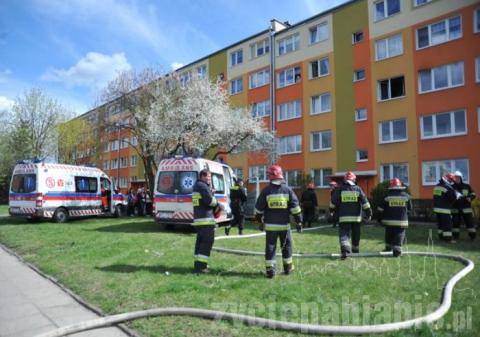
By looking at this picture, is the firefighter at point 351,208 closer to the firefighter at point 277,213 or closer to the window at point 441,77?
the firefighter at point 277,213

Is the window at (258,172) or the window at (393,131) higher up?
the window at (393,131)

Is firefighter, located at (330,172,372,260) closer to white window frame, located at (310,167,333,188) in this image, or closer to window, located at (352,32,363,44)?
white window frame, located at (310,167,333,188)

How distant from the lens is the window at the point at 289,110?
29.4m

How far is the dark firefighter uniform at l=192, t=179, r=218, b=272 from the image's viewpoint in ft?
24.3

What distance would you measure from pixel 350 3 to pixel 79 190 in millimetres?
20302

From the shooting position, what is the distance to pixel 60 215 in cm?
1845

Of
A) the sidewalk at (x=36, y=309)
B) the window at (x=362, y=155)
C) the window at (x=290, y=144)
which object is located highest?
the window at (x=290, y=144)

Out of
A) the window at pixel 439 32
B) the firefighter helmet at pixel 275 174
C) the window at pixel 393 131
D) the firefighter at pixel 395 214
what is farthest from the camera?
the window at pixel 393 131

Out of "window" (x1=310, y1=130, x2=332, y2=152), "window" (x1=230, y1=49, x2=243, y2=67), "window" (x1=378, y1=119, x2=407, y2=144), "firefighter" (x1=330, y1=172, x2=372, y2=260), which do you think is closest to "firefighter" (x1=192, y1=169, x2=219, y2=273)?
"firefighter" (x1=330, y1=172, x2=372, y2=260)

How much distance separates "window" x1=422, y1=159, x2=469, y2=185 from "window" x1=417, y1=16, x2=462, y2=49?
6622 mm

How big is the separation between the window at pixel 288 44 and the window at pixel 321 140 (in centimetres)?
693

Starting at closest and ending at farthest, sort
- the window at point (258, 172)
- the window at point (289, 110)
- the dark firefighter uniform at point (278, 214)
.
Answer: the dark firefighter uniform at point (278, 214), the window at point (289, 110), the window at point (258, 172)

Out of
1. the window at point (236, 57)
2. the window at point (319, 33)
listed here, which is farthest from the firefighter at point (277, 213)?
the window at point (236, 57)

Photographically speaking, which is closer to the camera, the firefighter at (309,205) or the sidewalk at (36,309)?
the sidewalk at (36,309)
